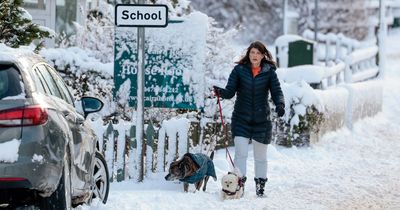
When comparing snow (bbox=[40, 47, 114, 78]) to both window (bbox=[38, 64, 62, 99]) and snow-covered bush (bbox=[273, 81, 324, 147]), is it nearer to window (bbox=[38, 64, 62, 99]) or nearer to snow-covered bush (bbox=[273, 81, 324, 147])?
snow-covered bush (bbox=[273, 81, 324, 147])

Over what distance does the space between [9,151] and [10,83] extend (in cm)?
48

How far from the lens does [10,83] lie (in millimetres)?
5625

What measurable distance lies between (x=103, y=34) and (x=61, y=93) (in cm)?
693

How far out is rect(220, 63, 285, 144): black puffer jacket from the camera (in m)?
9.23

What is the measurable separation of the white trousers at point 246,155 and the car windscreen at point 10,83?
3970 mm

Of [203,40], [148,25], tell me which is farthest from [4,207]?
[203,40]

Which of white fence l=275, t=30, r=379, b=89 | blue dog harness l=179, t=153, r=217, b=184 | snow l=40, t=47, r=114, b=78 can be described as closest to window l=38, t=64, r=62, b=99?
blue dog harness l=179, t=153, r=217, b=184

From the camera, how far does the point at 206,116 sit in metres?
12.1

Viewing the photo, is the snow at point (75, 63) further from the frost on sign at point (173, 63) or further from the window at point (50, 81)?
the window at point (50, 81)

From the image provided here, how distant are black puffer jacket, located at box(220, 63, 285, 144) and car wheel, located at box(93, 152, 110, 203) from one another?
1715 millimetres

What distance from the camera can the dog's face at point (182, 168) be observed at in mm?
8922

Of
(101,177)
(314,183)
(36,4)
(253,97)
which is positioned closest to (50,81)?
(101,177)

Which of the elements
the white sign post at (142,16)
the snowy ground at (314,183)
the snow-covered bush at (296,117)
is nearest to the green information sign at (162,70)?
the snowy ground at (314,183)

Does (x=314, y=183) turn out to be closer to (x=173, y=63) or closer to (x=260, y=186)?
(x=260, y=186)
